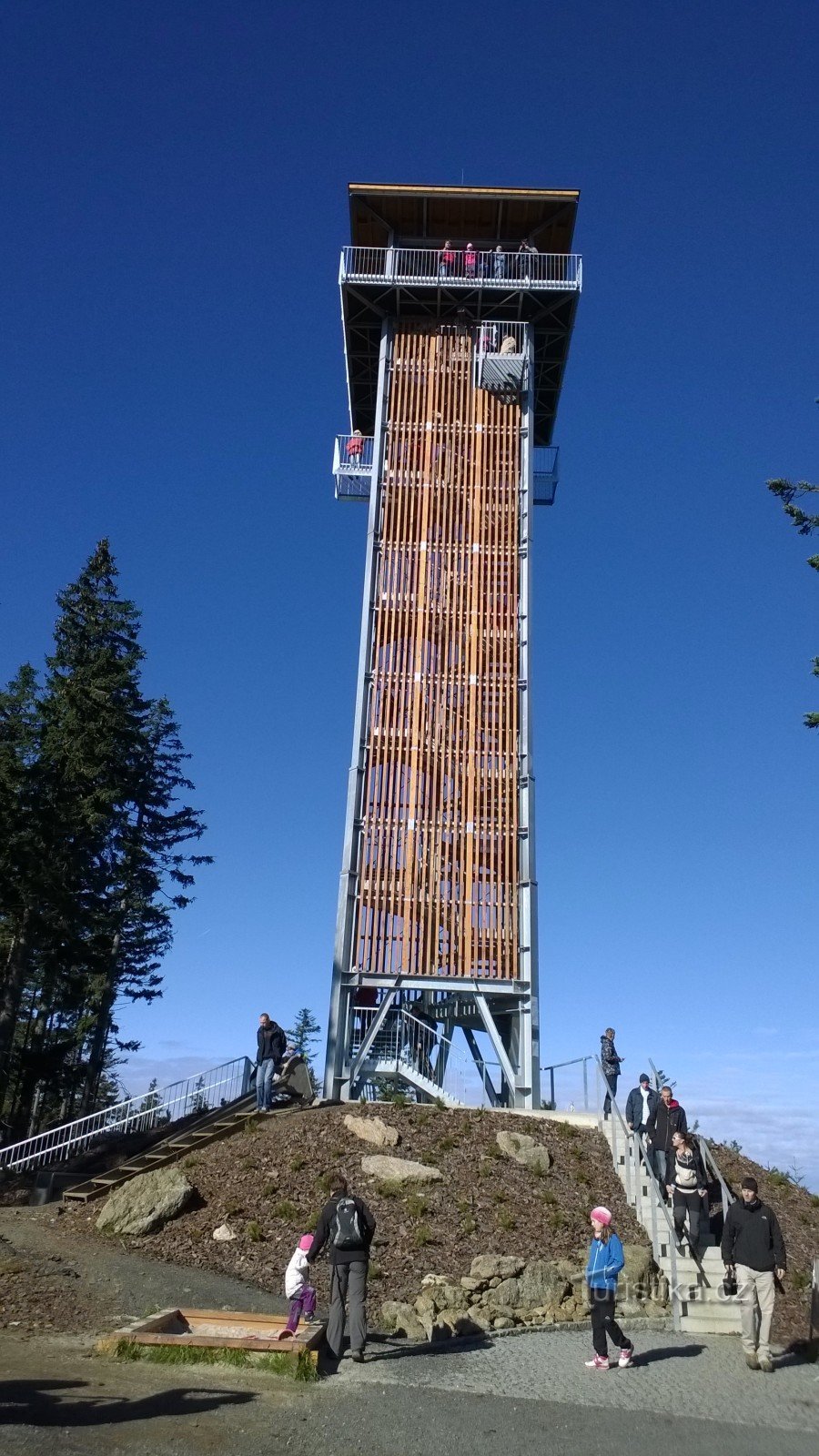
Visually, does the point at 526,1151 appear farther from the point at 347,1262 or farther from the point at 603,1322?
the point at 347,1262

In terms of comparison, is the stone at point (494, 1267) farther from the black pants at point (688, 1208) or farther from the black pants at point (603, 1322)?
the black pants at point (603, 1322)

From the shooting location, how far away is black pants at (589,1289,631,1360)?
29.9ft

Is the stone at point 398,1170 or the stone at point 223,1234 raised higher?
the stone at point 398,1170

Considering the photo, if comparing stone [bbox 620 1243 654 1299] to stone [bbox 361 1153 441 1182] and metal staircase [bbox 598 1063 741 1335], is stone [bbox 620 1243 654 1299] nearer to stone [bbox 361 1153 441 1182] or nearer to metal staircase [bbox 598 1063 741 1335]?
metal staircase [bbox 598 1063 741 1335]

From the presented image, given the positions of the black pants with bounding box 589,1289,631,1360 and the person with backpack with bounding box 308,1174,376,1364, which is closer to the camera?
the person with backpack with bounding box 308,1174,376,1364

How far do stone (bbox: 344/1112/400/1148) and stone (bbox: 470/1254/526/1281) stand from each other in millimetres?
4099

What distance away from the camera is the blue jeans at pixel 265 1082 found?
1748 cm

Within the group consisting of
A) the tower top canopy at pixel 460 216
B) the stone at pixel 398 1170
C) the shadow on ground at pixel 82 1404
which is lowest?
the shadow on ground at pixel 82 1404

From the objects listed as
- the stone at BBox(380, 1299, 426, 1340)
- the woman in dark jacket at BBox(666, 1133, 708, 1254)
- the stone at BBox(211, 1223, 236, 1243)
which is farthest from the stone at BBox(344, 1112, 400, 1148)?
the stone at BBox(380, 1299, 426, 1340)

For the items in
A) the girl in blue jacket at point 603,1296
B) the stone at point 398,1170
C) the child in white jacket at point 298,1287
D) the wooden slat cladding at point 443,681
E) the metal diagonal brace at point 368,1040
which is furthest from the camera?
the wooden slat cladding at point 443,681

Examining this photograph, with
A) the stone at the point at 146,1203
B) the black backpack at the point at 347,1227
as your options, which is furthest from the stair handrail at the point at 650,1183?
the stone at the point at 146,1203

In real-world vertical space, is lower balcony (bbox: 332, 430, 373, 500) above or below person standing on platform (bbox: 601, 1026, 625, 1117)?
above

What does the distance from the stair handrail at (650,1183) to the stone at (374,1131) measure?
3313mm

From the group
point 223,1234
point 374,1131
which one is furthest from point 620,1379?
point 374,1131
